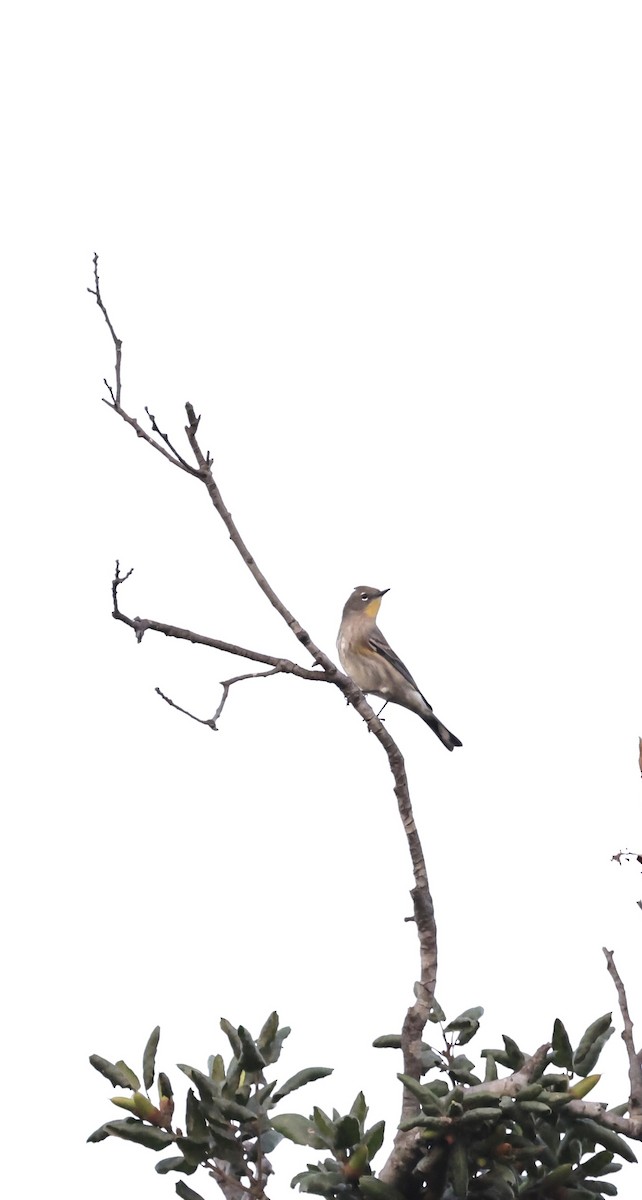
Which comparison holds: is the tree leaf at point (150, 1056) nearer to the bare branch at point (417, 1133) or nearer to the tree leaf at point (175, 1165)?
the tree leaf at point (175, 1165)

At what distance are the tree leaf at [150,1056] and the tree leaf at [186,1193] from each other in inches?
15.7

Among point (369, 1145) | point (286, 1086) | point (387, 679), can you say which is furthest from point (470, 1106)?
point (387, 679)

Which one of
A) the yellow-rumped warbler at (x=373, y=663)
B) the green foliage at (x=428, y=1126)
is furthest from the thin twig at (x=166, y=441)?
the yellow-rumped warbler at (x=373, y=663)

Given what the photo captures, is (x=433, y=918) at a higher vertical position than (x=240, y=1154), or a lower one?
higher

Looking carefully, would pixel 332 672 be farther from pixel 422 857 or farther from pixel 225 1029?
pixel 225 1029

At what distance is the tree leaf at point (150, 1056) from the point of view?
520 centimetres

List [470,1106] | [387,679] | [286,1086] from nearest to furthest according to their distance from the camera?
[470,1106]
[286,1086]
[387,679]

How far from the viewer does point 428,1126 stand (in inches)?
190

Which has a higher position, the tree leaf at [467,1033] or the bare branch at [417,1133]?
the tree leaf at [467,1033]

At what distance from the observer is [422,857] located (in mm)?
5523

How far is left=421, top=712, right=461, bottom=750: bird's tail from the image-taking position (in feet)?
44.7

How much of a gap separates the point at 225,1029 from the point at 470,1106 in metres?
1.07

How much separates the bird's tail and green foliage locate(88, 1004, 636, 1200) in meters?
8.22

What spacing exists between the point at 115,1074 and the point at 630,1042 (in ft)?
6.44
